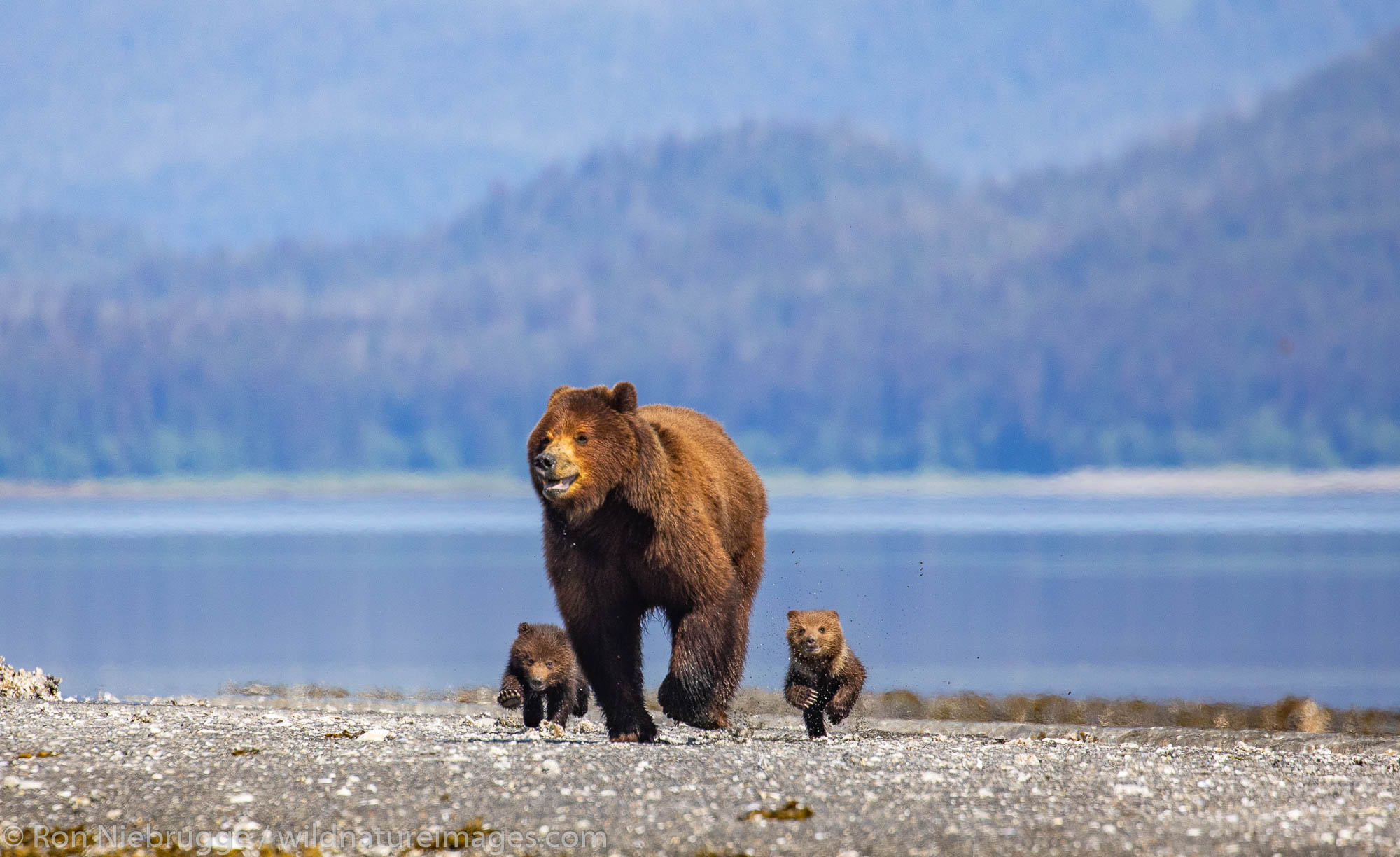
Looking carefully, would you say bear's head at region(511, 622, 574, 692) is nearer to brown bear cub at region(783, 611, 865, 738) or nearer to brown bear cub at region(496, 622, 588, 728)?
brown bear cub at region(496, 622, 588, 728)

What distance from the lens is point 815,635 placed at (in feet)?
38.6

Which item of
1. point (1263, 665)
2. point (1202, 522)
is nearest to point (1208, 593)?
point (1263, 665)

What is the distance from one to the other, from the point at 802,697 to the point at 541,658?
2.30 metres

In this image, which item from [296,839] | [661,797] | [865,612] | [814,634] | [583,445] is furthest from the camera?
[865,612]

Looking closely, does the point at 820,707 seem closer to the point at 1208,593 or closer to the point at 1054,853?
the point at 1054,853

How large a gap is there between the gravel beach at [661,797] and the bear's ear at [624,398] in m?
2.28

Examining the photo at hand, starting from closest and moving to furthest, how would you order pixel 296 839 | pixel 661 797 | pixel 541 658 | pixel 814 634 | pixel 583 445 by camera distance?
pixel 296 839
pixel 661 797
pixel 583 445
pixel 814 634
pixel 541 658

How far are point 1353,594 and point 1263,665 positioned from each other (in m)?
23.2

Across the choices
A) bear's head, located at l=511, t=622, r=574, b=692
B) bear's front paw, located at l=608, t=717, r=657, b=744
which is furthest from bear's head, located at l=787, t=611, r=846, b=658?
bear's head, located at l=511, t=622, r=574, b=692

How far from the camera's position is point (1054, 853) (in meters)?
7.16

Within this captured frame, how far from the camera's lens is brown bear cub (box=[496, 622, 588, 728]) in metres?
12.4

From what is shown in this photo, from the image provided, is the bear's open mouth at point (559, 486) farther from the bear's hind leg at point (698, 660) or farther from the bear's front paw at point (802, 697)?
the bear's front paw at point (802, 697)

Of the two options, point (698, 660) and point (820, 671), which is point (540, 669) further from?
point (698, 660)

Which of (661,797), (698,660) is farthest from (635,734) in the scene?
(661,797)
